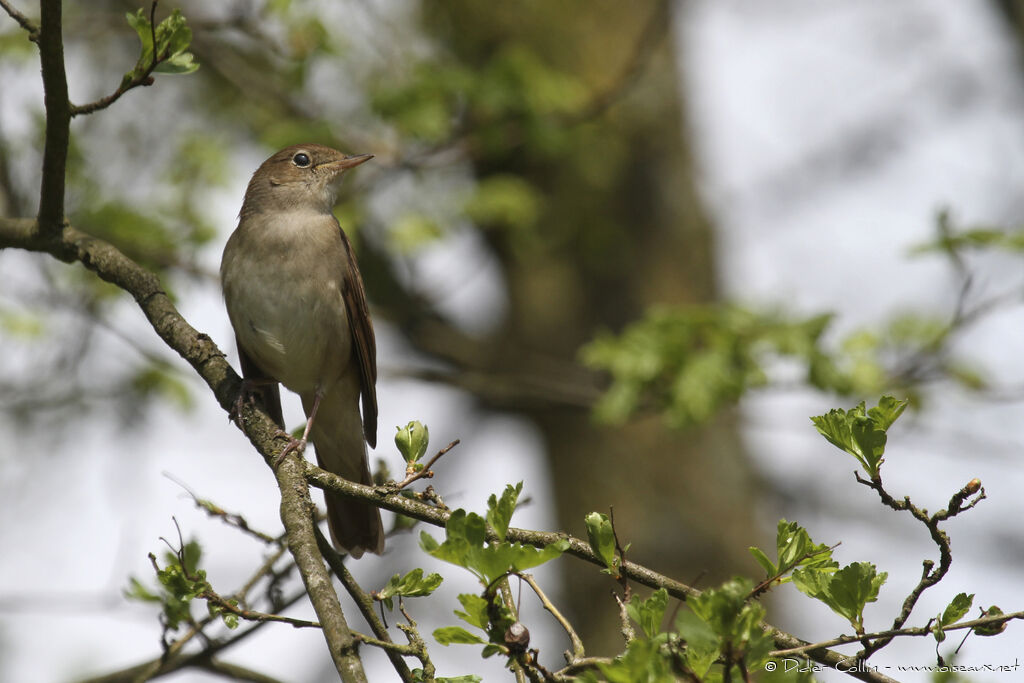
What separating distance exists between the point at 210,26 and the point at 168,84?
188 inches

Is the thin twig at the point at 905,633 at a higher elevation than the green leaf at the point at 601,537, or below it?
below

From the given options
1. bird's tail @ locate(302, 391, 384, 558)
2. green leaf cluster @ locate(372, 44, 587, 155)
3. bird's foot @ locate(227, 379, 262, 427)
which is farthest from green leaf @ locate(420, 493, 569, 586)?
green leaf cluster @ locate(372, 44, 587, 155)

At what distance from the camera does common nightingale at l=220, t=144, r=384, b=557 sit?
5.44m

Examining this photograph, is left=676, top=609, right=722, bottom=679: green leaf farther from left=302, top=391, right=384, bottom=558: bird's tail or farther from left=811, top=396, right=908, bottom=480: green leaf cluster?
left=302, top=391, right=384, bottom=558: bird's tail

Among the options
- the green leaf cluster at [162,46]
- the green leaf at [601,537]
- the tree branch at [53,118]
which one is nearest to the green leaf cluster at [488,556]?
the green leaf at [601,537]

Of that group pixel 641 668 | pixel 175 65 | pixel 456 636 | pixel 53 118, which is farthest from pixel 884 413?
pixel 53 118

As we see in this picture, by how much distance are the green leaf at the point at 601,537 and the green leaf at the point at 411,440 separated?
0.60m

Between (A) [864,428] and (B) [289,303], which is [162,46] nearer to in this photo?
(B) [289,303]

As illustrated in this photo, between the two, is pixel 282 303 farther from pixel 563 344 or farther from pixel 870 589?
pixel 563 344

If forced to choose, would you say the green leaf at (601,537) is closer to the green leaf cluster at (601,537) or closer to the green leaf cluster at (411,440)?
the green leaf cluster at (601,537)

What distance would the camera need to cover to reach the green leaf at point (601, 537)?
8.64 feet

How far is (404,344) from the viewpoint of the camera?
1005 centimetres

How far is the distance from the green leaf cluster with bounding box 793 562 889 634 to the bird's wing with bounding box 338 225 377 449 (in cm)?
334

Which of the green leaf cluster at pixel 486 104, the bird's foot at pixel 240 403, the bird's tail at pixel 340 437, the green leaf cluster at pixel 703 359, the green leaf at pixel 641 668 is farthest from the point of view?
the green leaf cluster at pixel 486 104
